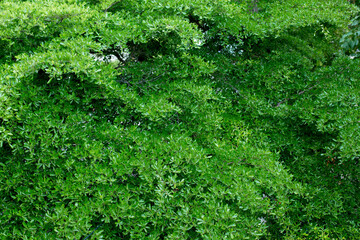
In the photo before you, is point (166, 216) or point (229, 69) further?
point (229, 69)

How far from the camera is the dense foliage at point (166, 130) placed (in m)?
3.22

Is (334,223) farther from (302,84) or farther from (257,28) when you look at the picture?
(257,28)

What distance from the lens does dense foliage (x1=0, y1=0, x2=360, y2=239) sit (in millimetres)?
3219

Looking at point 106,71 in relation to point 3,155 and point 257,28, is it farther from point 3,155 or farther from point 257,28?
point 257,28

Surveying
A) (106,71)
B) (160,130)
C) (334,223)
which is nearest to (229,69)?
(160,130)

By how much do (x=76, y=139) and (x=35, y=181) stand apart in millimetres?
636

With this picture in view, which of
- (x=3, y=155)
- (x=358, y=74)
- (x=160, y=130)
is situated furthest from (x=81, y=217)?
(x=358, y=74)

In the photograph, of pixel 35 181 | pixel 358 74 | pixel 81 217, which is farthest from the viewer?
pixel 358 74

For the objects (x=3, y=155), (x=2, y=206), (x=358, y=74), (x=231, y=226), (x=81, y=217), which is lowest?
(x=2, y=206)

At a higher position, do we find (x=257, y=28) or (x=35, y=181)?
(x=257, y=28)

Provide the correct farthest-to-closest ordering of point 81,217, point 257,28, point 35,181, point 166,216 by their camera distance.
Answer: point 257,28
point 35,181
point 166,216
point 81,217

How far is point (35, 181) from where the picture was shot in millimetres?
3373

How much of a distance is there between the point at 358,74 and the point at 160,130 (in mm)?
3916

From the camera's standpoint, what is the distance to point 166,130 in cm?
418
